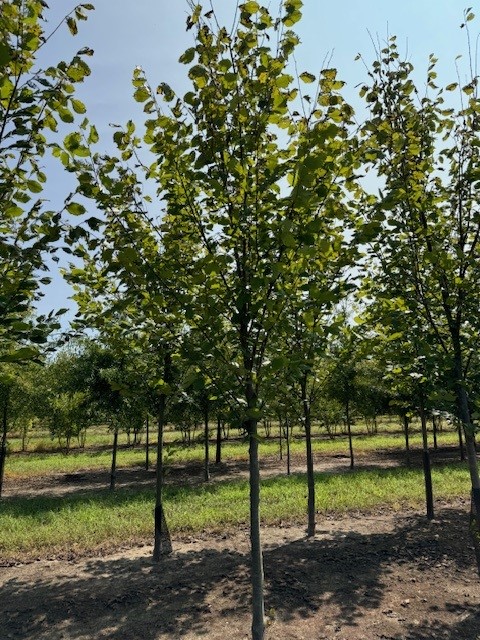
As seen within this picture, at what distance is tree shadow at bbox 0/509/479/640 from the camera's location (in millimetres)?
5234

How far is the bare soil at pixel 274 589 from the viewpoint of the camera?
5137mm

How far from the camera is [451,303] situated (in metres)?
4.78

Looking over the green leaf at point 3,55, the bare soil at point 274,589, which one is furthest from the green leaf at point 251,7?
the bare soil at point 274,589

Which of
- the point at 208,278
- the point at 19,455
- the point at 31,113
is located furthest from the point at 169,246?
the point at 19,455

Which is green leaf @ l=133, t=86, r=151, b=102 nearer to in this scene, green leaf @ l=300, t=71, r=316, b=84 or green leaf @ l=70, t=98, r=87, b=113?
green leaf @ l=70, t=98, r=87, b=113

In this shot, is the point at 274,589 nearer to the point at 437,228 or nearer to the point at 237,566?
the point at 237,566

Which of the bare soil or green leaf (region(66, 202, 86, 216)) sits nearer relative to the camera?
green leaf (region(66, 202, 86, 216))

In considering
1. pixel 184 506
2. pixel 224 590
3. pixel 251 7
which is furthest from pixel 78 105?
pixel 184 506

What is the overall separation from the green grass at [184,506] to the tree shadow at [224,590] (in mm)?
1504

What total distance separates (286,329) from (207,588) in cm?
484

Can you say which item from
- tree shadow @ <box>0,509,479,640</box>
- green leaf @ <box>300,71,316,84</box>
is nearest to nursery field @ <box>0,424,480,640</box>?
tree shadow @ <box>0,509,479,640</box>

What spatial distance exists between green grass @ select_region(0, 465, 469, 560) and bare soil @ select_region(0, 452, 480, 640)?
0.90 meters

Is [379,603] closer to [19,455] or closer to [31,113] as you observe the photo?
[31,113]

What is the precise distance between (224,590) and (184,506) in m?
5.87
